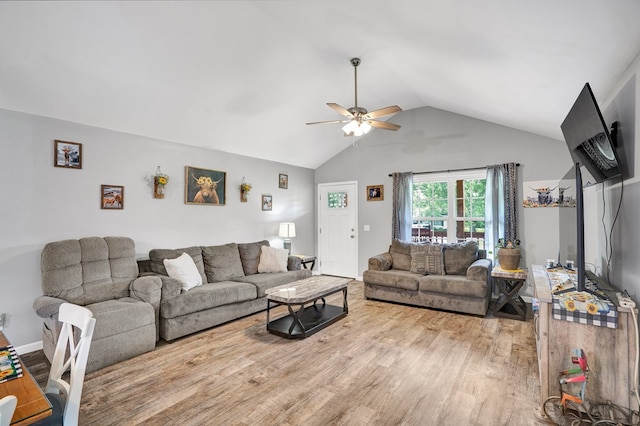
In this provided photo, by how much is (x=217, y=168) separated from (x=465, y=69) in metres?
3.66

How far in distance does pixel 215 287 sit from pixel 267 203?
2289 mm

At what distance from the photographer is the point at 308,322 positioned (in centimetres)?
374

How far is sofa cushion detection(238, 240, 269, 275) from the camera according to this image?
15.7 feet

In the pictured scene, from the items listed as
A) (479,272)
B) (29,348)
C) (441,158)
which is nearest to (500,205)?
(441,158)

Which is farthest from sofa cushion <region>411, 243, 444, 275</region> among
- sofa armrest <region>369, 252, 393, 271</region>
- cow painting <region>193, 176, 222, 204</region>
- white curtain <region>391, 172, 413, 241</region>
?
cow painting <region>193, 176, 222, 204</region>

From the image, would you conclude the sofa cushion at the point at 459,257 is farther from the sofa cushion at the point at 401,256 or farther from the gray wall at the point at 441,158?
the gray wall at the point at 441,158

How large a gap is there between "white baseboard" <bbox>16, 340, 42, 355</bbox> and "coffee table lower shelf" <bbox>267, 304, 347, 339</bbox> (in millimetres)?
2307

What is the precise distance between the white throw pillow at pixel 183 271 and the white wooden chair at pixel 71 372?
2069mm

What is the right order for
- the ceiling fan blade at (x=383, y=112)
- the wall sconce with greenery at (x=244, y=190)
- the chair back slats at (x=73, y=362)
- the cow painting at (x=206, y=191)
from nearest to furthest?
1. the chair back slats at (x=73, y=362)
2. the ceiling fan blade at (x=383, y=112)
3. the cow painting at (x=206, y=191)
4. the wall sconce with greenery at (x=244, y=190)

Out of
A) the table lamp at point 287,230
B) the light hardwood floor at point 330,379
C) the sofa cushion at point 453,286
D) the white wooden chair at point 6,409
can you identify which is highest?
the table lamp at point 287,230

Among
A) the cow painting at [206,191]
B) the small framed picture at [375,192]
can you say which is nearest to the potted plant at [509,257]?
the small framed picture at [375,192]

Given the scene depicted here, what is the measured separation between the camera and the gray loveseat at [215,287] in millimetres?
3377

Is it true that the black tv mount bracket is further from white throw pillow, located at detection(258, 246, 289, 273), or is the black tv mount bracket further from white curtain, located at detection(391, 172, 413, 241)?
white throw pillow, located at detection(258, 246, 289, 273)

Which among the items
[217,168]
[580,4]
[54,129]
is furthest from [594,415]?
[54,129]
